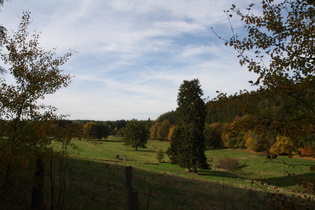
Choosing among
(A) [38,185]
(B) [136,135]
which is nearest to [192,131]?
(A) [38,185]

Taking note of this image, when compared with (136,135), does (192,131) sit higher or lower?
higher

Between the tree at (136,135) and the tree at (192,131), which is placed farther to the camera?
the tree at (136,135)

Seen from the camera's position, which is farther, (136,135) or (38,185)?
(136,135)

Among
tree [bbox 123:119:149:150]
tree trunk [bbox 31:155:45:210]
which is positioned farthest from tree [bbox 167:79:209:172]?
tree [bbox 123:119:149:150]

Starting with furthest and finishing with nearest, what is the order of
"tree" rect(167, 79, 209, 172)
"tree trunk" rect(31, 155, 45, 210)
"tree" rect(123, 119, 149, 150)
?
"tree" rect(123, 119, 149, 150) → "tree" rect(167, 79, 209, 172) → "tree trunk" rect(31, 155, 45, 210)

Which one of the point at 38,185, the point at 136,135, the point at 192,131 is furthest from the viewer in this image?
the point at 136,135

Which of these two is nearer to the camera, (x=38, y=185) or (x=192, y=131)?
(x=38, y=185)

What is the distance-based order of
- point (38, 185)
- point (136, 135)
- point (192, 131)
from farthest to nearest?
1. point (136, 135)
2. point (192, 131)
3. point (38, 185)

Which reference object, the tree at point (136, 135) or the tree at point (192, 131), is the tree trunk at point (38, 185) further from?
the tree at point (136, 135)

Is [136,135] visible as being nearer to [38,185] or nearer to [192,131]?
[192,131]

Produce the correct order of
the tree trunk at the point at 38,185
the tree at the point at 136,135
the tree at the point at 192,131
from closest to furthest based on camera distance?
the tree trunk at the point at 38,185 < the tree at the point at 192,131 < the tree at the point at 136,135

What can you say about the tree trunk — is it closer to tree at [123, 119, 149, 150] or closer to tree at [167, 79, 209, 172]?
tree at [167, 79, 209, 172]

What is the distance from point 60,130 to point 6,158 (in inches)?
63.0

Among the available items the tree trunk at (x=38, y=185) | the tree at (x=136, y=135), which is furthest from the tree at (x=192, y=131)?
the tree at (x=136, y=135)
